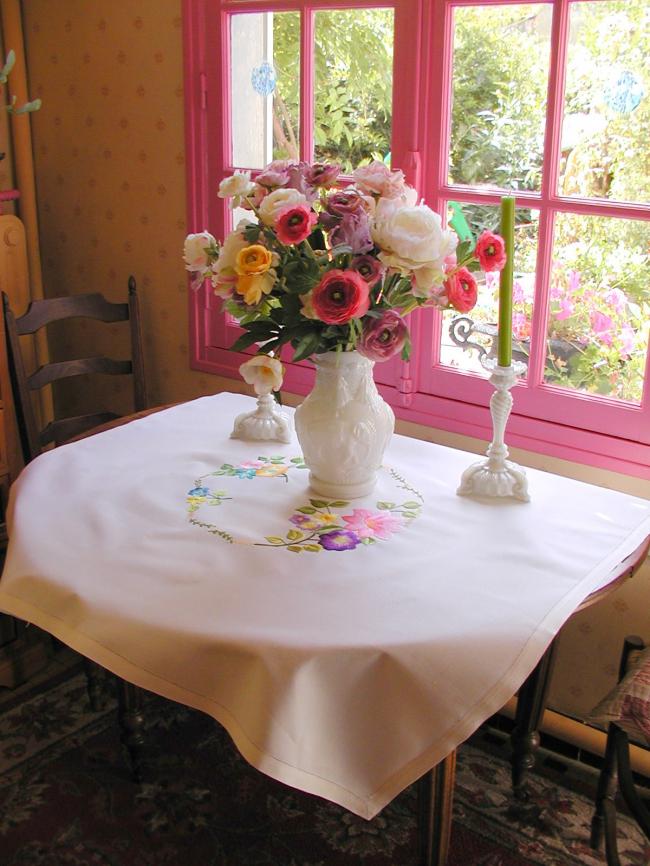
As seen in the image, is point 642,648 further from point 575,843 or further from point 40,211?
point 40,211

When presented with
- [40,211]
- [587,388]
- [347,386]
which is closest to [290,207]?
[347,386]

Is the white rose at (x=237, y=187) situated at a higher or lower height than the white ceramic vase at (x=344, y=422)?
higher

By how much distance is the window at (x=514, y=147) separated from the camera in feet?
6.91

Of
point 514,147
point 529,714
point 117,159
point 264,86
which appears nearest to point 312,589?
point 529,714

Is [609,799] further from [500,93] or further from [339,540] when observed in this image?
[500,93]

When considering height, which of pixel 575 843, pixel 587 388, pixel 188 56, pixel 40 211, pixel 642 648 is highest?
pixel 188 56

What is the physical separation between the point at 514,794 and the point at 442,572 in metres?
0.91

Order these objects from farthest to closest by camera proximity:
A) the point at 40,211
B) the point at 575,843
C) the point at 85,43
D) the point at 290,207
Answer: the point at 40,211, the point at 85,43, the point at 575,843, the point at 290,207

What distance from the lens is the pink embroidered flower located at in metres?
1.76

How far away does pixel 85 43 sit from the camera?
2.98 m

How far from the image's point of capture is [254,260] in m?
1.64

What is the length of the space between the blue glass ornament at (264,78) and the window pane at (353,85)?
5.9 inches

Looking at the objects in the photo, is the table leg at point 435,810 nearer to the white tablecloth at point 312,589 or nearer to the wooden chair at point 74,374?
the white tablecloth at point 312,589

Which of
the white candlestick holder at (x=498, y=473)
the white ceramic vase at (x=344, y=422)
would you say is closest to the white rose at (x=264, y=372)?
the white ceramic vase at (x=344, y=422)
